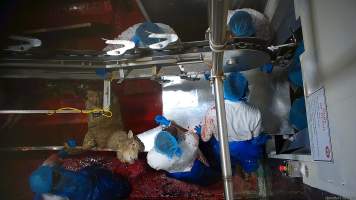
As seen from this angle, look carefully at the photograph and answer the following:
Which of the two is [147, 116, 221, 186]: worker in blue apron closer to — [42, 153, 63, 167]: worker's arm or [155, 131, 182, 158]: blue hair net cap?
[155, 131, 182, 158]: blue hair net cap

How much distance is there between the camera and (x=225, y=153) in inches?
40.4

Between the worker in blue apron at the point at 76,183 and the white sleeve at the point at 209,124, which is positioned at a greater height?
the white sleeve at the point at 209,124

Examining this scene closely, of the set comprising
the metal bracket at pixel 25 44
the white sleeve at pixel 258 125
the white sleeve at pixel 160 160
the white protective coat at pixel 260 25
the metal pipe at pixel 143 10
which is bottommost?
the white sleeve at pixel 160 160

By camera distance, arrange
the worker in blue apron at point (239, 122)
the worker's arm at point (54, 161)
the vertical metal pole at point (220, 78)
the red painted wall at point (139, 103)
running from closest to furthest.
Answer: the vertical metal pole at point (220, 78) → the worker in blue apron at point (239, 122) → the worker's arm at point (54, 161) → the red painted wall at point (139, 103)

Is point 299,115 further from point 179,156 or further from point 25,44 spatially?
point 25,44

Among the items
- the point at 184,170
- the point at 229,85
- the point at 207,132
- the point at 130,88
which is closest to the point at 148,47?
the point at 229,85

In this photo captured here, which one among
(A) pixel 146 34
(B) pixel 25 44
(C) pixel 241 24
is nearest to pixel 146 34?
(A) pixel 146 34

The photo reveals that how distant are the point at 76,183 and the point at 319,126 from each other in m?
1.47

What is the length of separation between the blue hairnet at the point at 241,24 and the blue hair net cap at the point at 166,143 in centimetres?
80

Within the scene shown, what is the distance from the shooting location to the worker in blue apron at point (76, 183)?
1.74 m

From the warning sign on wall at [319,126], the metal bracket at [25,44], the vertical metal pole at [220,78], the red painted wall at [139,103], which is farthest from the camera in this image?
the red painted wall at [139,103]

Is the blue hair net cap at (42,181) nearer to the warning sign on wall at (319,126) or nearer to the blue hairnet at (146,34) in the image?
the blue hairnet at (146,34)

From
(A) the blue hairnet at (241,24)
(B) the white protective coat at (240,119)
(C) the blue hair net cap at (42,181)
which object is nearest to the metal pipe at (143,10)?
(A) the blue hairnet at (241,24)

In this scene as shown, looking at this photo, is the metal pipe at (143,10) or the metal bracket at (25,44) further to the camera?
the metal pipe at (143,10)
